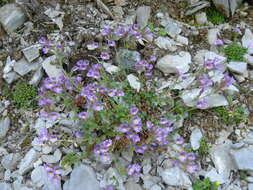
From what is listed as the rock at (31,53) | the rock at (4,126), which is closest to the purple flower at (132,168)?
the rock at (4,126)

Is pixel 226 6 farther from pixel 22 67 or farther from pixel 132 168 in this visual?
pixel 22 67

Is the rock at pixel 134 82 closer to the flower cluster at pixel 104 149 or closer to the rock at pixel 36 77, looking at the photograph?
the flower cluster at pixel 104 149

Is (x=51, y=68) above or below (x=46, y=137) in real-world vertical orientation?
above

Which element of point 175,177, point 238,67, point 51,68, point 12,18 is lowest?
point 175,177

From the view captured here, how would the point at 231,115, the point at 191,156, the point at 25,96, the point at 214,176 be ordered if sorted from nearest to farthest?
the point at 191,156, the point at 214,176, the point at 231,115, the point at 25,96

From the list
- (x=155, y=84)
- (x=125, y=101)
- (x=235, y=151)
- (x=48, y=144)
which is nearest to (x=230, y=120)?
(x=235, y=151)

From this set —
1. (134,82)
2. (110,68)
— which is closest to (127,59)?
(110,68)

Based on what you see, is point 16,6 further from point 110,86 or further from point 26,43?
point 110,86
